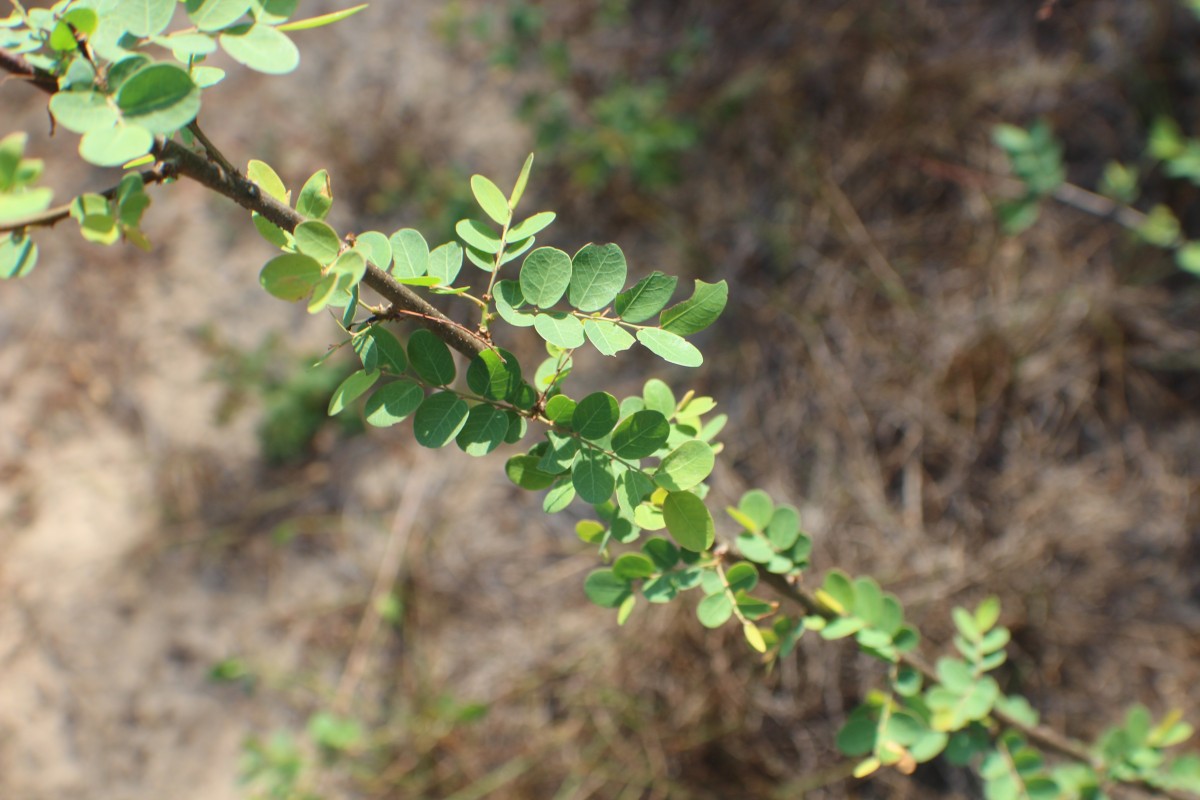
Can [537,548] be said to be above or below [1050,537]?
below

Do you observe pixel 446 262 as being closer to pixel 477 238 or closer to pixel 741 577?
pixel 477 238

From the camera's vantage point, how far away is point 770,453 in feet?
8.44

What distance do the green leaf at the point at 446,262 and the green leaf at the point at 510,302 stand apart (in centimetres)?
7

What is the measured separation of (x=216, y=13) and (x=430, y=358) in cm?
34

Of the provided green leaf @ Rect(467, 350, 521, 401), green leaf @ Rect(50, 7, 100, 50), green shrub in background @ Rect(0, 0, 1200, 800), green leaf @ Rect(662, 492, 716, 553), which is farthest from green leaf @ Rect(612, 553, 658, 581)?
green leaf @ Rect(50, 7, 100, 50)

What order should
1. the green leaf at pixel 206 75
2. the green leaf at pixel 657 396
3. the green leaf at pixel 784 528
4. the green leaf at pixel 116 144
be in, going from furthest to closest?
the green leaf at pixel 784 528
the green leaf at pixel 657 396
the green leaf at pixel 206 75
the green leaf at pixel 116 144

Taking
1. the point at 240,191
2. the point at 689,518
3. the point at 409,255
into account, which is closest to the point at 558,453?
the point at 689,518

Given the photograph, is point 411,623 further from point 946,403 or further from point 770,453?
point 946,403

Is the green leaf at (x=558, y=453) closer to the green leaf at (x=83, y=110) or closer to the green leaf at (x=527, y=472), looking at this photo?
the green leaf at (x=527, y=472)

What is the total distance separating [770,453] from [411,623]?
4.39ft

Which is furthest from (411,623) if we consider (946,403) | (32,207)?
(32,207)

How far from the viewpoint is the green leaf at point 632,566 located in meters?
0.96

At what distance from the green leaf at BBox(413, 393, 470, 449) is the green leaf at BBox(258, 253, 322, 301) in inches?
6.8

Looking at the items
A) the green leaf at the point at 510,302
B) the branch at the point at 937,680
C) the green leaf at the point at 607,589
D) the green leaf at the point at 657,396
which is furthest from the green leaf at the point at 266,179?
the branch at the point at 937,680
